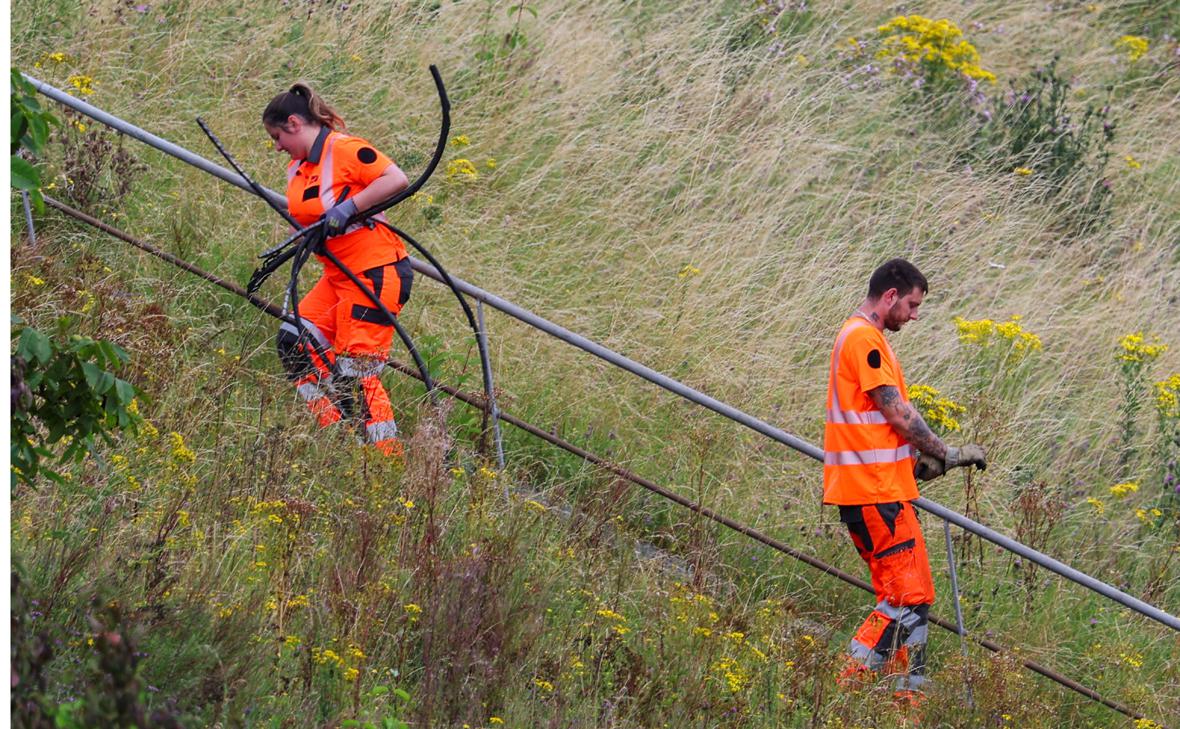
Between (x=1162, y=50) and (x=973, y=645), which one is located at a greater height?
(x=1162, y=50)

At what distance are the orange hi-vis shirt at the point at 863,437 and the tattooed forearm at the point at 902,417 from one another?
5cm

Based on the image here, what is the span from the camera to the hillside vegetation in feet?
17.3

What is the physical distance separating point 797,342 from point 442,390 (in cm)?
309

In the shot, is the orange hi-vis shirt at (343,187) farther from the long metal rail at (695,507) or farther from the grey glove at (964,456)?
the grey glove at (964,456)

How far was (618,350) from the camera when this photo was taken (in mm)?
9328

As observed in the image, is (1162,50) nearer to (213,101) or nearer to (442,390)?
(213,101)

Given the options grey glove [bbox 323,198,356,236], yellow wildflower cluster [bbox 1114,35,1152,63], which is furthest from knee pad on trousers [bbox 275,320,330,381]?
yellow wildflower cluster [bbox 1114,35,1152,63]

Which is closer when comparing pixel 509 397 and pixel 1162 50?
pixel 509 397

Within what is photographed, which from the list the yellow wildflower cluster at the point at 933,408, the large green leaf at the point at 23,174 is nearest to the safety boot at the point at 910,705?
the yellow wildflower cluster at the point at 933,408

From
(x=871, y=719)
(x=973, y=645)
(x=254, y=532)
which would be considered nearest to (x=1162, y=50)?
(x=973, y=645)

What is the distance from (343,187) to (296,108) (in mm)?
389

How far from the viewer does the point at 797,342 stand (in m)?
9.79

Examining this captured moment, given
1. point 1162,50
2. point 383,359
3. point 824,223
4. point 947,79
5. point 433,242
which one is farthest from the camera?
point 1162,50

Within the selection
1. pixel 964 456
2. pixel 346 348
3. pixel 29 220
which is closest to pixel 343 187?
pixel 346 348
